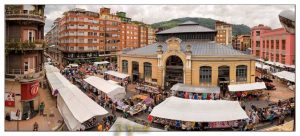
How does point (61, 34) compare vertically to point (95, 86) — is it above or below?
above

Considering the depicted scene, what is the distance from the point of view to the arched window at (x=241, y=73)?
14945 mm

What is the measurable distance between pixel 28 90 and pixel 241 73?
10944mm

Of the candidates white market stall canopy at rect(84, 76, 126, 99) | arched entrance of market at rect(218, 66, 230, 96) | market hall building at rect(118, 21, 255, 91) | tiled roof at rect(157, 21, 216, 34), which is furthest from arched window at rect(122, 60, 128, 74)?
arched entrance of market at rect(218, 66, 230, 96)

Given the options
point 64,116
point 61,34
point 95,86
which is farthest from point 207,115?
point 61,34

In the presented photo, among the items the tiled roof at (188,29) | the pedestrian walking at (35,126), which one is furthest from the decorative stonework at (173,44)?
the pedestrian walking at (35,126)

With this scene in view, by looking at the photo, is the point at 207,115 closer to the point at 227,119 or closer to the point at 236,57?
the point at 227,119

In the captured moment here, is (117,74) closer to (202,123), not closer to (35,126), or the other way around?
(35,126)

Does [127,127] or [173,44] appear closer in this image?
[127,127]

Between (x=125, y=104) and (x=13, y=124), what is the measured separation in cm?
495

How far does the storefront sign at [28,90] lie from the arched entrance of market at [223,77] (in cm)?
941

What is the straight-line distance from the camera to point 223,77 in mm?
14867

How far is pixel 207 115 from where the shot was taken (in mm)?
9656

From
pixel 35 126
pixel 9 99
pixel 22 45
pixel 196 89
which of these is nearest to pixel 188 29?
pixel 196 89

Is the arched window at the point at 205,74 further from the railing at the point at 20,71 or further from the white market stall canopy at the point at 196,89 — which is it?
the railing at the point at 20,71
